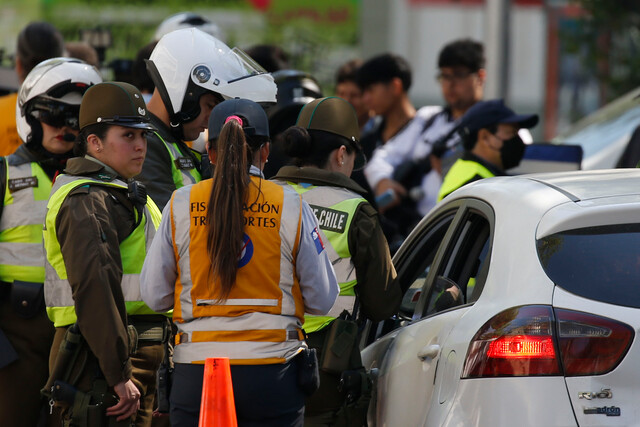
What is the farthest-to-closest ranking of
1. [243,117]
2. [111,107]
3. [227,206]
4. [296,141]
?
[296,141]
[111,107]
[243,117]
[227,206]

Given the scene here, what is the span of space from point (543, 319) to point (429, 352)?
23.6 inches

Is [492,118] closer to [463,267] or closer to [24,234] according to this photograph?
[463,267]

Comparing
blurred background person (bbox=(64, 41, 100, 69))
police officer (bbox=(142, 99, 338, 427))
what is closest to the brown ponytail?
police officer (bbox=(142, 99, 338, 427))

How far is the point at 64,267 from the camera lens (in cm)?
420

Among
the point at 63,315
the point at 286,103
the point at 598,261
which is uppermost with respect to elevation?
the point at 286,103

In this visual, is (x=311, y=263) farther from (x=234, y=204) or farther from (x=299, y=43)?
(x=299, y=43)

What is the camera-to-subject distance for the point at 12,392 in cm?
479

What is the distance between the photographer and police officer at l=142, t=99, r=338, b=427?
3697mm

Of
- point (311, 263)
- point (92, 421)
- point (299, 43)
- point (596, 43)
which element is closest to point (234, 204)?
point (311, 263)

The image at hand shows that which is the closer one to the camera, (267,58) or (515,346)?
(515,346)

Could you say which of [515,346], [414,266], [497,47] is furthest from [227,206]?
[497,47]

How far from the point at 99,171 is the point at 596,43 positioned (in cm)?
1018

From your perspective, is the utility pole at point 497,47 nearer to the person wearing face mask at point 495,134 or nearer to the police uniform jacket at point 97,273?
the person wearing face mask at point 495,134

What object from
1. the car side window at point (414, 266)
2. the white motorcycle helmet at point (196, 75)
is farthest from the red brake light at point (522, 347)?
the white motorcycle helmet at point (196, 75)
